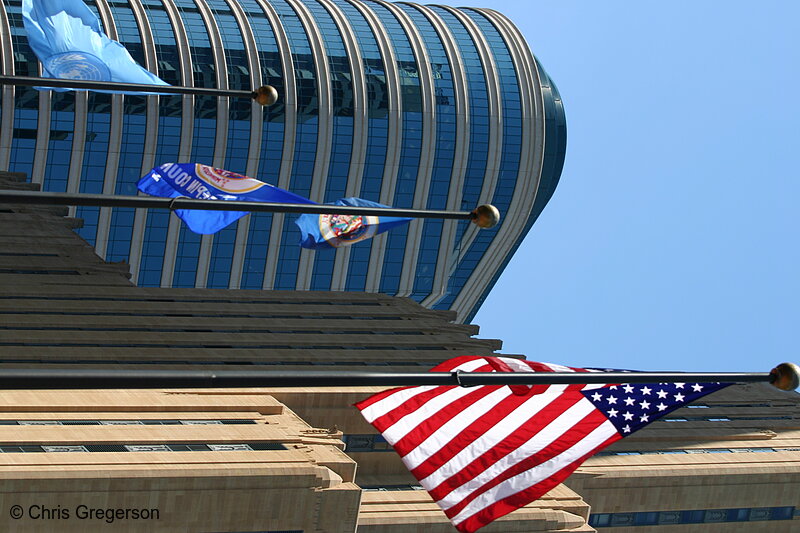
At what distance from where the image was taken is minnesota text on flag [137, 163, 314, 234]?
3750 cm

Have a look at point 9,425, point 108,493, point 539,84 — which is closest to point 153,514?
point 108,493

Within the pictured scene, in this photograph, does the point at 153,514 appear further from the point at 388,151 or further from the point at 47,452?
the point at 388,151

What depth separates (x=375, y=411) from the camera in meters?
25.3

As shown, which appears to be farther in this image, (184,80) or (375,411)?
(184,80)

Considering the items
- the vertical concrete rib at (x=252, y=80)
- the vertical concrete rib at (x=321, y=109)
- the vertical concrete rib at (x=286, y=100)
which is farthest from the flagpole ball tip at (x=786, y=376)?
the vertical concrete rib at (x=321, y=109)

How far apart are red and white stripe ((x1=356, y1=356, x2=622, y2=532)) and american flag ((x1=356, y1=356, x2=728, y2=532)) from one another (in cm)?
2

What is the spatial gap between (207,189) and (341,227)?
5.74m

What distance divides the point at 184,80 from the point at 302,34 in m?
10.6

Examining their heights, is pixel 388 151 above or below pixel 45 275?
above

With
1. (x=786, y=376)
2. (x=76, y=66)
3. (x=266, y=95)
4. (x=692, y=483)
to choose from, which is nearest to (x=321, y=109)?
(x=692, y=483)

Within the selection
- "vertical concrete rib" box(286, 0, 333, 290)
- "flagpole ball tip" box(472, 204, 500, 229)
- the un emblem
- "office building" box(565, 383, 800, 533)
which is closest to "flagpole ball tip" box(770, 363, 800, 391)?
"flagpole ball tip" box(472, 204, 500, 229)

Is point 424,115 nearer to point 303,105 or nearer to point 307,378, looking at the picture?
point 303,105

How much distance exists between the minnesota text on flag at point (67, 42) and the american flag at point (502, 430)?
1668cm

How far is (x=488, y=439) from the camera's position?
83.3 ft
